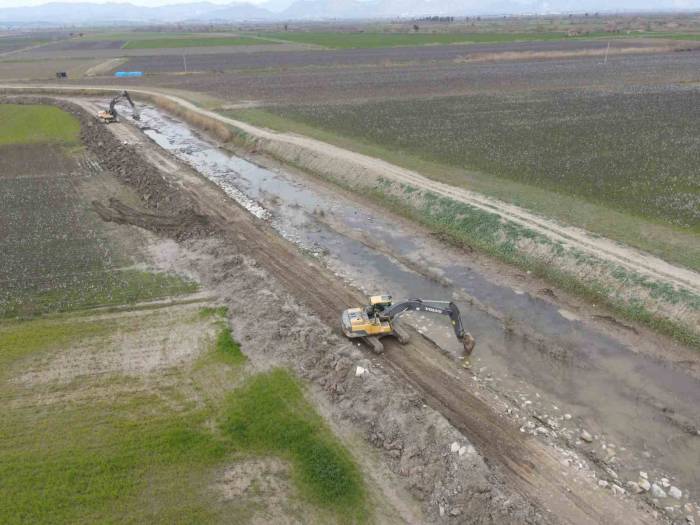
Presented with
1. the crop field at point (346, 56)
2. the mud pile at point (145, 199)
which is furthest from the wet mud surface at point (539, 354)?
the crop field at point (346, 56)

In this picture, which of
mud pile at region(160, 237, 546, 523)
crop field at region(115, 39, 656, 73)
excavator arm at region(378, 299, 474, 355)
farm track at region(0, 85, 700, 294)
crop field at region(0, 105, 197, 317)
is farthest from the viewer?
crop field at region(115, 39, 656, 73)

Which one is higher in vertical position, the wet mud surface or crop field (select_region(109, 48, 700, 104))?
crop field (select_region(109, 48, 700, 104))

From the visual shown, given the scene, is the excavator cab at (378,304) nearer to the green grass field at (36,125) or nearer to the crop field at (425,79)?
the green grass field at (36,125)

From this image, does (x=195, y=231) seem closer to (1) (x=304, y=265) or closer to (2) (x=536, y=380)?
(1) (x=304, y=265)

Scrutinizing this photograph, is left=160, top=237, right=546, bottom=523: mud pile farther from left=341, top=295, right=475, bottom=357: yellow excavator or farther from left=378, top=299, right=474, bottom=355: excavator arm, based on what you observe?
left=378, top=299, right=474, bottom=355: excavator arm

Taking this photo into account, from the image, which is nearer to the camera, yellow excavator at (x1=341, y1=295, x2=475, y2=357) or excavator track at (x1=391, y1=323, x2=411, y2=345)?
yellow excavator at (x1=341, y1=295, x2=475, y2=357)

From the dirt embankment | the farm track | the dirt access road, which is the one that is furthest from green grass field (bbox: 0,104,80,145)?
the dirt access road
